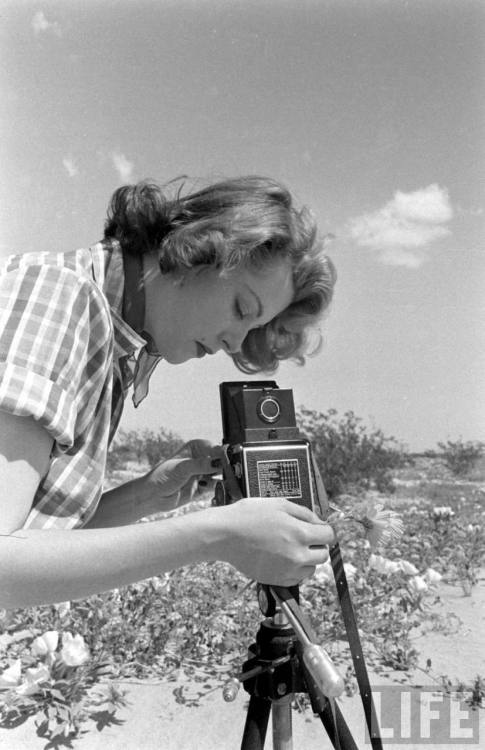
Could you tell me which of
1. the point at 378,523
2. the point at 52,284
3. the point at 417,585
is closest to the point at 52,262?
the point at 52,284

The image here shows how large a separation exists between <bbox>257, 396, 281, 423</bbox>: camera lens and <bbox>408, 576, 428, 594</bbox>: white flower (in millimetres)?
1494

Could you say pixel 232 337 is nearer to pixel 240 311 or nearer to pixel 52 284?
pixel 240 311

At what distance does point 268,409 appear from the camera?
1.05m

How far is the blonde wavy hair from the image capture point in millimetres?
1123

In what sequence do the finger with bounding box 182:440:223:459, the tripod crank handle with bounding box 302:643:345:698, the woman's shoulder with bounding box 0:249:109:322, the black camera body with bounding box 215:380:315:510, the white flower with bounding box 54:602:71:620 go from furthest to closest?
the white flower with bounding box 54:602:71:620 → the finger with bounding box 182:440:223:459 → the black camera body with bounding box 215:380:315:510 → the woman's shoulder with bounding box 0:249:109:322 → the tripod crank handle with bounding box 302:643:345:698

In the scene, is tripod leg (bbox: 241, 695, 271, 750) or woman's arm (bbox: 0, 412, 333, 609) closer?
woman's arm (bbox: 0, 412, 333, 609)

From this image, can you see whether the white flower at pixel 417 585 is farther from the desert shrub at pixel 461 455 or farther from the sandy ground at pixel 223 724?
the desert shrub at pixel 461 455

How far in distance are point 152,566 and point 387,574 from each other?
1868 millimetres

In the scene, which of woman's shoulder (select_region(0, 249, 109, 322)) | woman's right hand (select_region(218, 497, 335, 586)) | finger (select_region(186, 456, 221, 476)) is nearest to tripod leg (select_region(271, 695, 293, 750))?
woman's right hand (select_region(218, 497, 335, 586))

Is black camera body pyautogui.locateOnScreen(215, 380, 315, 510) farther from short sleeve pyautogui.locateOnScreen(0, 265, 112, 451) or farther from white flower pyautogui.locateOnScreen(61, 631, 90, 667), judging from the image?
white flower pyautogui.locateOnScreen(61, 631, 90, 667)

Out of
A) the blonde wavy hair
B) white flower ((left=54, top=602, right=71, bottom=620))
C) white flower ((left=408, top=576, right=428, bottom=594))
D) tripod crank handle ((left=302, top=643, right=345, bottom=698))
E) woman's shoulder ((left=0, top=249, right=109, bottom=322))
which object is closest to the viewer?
tripod crank handle ((left=302, top=643, right=345, bottom=698))

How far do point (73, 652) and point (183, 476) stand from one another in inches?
29.8

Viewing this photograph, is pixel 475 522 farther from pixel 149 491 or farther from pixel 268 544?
pixel 268 544

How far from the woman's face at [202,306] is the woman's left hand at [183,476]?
0.73ft
